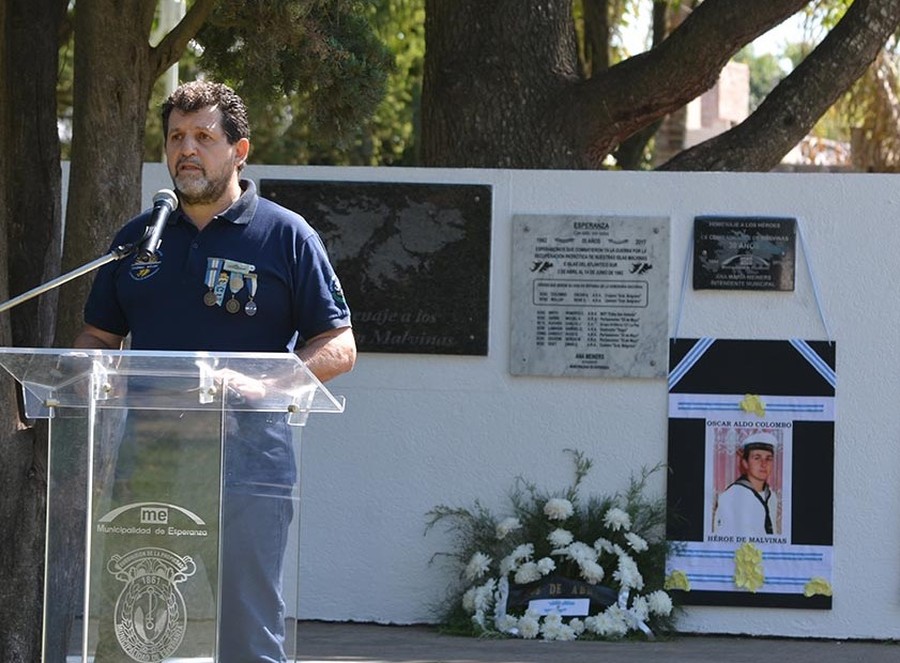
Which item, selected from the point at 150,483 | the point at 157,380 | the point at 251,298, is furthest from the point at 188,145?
the point at 150,483

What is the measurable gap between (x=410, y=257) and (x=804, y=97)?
3063 millimetres

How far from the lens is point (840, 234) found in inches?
294

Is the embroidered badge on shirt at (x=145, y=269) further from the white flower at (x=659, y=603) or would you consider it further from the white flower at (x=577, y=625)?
the white flower at (x=659, y=603)

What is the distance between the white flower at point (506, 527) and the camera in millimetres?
7363

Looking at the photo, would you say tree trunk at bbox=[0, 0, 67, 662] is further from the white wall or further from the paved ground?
the paved ground

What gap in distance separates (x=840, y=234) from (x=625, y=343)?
3.73 feet

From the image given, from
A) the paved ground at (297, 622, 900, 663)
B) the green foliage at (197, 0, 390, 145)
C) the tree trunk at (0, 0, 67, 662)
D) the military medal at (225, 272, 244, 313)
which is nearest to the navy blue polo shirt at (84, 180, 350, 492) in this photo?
the military medal at (225, 272, 244, 313)

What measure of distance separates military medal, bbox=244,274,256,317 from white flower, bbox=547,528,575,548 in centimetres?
341

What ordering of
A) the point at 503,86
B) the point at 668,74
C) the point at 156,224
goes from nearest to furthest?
the point at 156,224
the point at 668,74
the point at 503,86

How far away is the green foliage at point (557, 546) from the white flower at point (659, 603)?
15 millimetres

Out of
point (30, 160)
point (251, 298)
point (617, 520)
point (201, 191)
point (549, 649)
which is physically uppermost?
point (30, 160)

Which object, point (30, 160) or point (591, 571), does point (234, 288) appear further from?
point (591, 571)

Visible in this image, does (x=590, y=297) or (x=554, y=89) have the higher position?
(x=554, y=89)

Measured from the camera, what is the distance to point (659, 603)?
725cm
